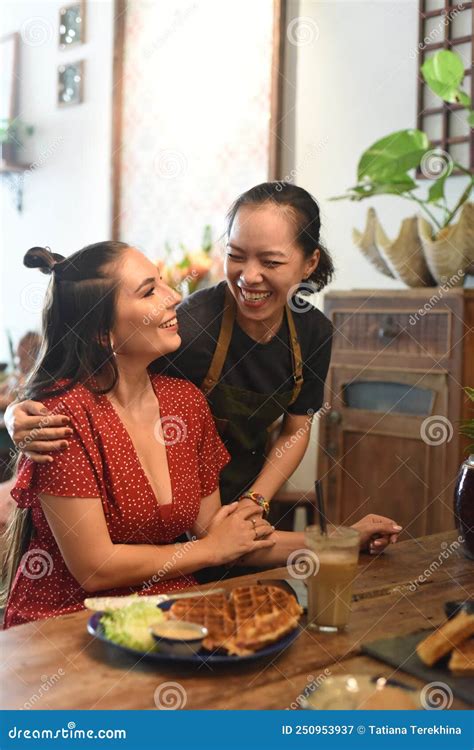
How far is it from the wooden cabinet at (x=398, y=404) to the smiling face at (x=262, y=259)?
1.02 m

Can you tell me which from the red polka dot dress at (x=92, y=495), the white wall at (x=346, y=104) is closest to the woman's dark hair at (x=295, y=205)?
the red polka dot dress at (x=92, y=495)

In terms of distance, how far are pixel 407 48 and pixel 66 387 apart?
252cm

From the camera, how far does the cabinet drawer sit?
284 cm

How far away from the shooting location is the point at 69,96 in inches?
202

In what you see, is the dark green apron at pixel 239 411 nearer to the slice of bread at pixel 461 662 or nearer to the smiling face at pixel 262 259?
the smiling face at pixel 262 259

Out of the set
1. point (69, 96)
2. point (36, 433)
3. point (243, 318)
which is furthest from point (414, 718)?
point (69, 96)

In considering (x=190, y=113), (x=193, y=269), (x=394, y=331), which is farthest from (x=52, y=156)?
(x=394, y=331)

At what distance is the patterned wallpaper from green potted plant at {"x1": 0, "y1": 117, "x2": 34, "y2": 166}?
3.05 ft

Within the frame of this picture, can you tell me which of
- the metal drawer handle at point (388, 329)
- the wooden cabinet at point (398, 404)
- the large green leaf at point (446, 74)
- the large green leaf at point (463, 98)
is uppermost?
the large green leaf at point (446, 74)

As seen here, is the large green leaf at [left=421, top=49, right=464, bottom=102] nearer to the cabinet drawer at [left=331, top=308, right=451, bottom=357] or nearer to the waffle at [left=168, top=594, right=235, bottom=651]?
the cabinet drawer at [left=331, top=308, right=451, bottom=357]

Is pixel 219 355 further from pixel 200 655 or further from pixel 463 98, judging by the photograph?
pixel 463 98

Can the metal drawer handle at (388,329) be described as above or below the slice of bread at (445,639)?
above

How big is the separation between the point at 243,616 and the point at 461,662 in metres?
0.28

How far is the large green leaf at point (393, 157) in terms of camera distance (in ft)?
9.94
